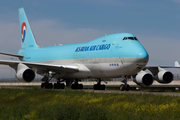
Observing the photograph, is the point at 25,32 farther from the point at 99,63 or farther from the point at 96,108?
the point at 96,108

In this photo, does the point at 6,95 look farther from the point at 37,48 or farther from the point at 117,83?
the point at 117,83

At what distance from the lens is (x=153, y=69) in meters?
27.7

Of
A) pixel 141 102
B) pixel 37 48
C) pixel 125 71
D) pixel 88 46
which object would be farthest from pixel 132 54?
pixel 37 48

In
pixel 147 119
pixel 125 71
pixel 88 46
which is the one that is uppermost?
pixel 88 46

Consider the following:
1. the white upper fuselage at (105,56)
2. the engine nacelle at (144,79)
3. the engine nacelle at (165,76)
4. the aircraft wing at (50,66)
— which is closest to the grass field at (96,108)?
the white upper fuselage at (105,56)

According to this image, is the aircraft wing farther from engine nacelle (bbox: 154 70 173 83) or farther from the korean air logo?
the korean air logo

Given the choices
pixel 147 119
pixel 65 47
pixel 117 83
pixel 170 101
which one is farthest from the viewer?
pixel 117 83

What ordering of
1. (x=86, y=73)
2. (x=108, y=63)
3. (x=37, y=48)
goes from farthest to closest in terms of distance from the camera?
(x=37, y=48), (x=86, y=73), (x=108, y=63)

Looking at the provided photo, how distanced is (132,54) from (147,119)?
1169cm

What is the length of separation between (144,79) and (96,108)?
45.8ft

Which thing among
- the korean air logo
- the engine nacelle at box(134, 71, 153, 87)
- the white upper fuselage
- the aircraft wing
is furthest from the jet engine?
the korean air logo

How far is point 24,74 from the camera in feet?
81.7

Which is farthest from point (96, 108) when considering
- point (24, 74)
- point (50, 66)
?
point (50, 66)

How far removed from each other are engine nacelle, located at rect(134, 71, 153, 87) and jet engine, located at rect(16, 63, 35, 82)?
9.73m
